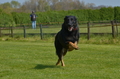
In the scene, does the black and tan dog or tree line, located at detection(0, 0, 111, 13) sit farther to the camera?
tree line, located at detection(0, 0, 111, 13)

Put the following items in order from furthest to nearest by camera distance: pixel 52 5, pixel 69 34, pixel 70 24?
pixel 52 5
pixel 69 34
pixel 70 24

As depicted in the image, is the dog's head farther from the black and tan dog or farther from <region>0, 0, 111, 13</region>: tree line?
<region>0, 0, 111, 13</region>: tree line

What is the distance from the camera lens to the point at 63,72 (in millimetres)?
7004

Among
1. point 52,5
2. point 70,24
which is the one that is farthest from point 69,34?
point 52,5

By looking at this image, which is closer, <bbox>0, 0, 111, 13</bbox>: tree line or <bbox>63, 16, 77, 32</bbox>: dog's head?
<bbox>63, 16, 77, 32</bbox>: dog's head

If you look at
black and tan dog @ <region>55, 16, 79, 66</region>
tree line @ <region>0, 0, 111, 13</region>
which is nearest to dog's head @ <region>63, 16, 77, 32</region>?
black and tan dog @ <region>55, 16, 79, 66</region>

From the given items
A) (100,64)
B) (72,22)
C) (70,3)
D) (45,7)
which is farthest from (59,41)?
(70,3)

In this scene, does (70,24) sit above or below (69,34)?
above

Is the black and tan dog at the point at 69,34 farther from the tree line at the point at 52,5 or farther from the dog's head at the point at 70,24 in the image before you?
the tree line at the point at 52,5

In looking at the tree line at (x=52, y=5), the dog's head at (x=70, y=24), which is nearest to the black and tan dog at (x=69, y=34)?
the dog's head at (x=70, y=24)

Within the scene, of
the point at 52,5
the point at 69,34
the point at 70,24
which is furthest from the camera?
the point at 52,5

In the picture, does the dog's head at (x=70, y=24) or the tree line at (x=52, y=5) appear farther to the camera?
the tree line at (x=52, y=5)

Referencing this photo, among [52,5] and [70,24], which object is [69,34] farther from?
[52,5]

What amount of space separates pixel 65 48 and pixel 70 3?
86.2 meters
